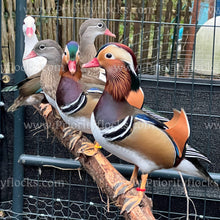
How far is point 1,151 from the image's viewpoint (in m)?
2.16

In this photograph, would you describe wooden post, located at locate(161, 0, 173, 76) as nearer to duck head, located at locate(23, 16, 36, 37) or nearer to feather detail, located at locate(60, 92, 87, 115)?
duck head, located at locate(23, 16, 36, 37)

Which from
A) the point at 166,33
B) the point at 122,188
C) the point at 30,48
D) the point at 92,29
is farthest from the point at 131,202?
the point at 166,33

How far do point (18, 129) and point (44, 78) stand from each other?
0.56 m

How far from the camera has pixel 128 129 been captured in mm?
1179

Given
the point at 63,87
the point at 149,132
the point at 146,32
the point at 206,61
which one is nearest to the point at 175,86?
the point at 206,61

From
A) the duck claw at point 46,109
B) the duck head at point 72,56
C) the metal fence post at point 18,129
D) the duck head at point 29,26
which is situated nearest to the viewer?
the duck head at point 72,56

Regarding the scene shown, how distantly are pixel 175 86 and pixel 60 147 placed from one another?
589 millimetres

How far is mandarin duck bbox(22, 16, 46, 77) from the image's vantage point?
185 centimetres

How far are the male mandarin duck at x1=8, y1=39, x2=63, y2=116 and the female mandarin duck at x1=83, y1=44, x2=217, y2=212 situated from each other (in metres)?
0.41

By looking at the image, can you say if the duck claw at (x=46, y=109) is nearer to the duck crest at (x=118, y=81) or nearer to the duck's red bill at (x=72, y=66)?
the duck's red bill at (x=72, y=66)

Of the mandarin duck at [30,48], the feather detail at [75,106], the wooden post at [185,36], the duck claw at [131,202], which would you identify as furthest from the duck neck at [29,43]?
the duck claw at [131,202]

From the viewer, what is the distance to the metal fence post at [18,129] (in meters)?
2.03

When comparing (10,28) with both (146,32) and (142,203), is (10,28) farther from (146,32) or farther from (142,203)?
(142,203)

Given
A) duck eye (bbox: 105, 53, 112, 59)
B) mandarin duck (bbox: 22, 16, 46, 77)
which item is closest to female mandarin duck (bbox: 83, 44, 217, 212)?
duck eye (bbox: 105, 53, 112, 59)
